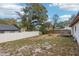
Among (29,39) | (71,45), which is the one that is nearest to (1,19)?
(29,39)

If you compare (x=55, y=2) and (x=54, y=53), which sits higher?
(x=55, y=2)

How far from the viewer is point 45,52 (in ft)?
22.0

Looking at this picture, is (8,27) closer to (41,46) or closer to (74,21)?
(41,46)

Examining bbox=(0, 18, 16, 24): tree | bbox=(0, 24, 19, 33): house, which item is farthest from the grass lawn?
bbox=(0, 18, 16, 24): tree

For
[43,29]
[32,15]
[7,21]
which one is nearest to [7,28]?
[7,21]

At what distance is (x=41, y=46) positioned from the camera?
6.76m

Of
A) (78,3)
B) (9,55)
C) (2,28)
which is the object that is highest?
(78,3)

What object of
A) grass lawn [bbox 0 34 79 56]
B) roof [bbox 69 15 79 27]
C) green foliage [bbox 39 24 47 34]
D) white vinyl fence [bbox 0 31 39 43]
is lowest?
grass lawn [bbox 0 34 79 56]

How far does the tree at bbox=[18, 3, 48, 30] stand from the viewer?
6.68 m

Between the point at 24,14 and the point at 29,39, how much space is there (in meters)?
0.58

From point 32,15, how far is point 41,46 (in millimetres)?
727

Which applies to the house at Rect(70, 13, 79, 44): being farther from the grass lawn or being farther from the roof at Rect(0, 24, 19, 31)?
the roof at Rect(0, 24, 19, 31)

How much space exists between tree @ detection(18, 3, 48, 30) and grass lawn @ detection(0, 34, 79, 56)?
0.33 metres

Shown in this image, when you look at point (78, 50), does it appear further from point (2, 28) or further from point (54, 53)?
point (2, 28)
